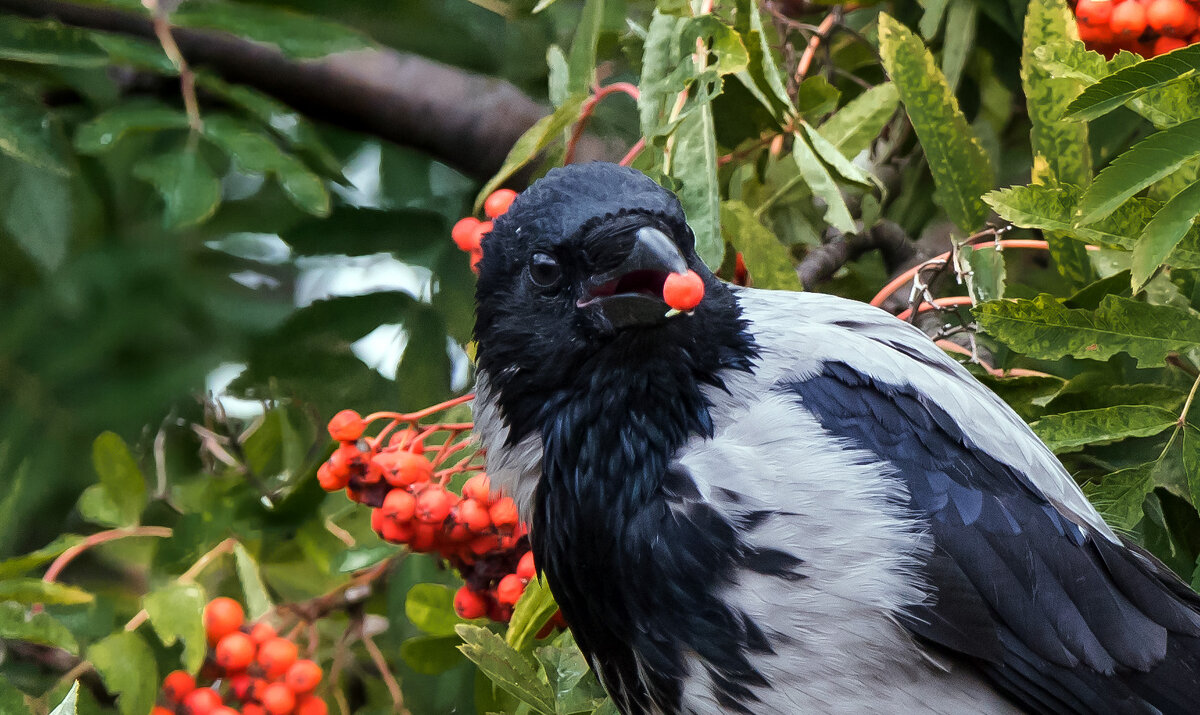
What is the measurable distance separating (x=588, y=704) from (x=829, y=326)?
0.69 m

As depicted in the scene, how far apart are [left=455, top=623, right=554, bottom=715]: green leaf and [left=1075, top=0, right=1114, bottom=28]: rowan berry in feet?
4.77

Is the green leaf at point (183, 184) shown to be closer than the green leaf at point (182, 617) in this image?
No

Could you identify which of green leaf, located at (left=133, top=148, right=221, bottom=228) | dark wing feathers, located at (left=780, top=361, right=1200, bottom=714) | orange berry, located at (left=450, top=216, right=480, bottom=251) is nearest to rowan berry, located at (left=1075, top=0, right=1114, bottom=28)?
dark wing feathers, located at (left=780, top=361, right=1200, bottom=714)

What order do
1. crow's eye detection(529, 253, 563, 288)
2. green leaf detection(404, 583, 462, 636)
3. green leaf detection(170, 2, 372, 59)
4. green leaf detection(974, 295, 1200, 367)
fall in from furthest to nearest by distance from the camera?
green leaf detection(170, 2, 372, 59) → green leaf detection(404, 583, 462, 636) → green leaf detection(974, 295, 1200, 367) → crow's eye detection(529, 253, 563, 288)

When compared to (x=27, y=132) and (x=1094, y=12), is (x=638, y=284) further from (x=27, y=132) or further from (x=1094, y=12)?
(x=27, y=132)

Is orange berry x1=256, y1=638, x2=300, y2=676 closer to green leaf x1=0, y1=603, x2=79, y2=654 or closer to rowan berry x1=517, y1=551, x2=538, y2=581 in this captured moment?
green leaf x1=0, y1=603, x2=79, y2=654

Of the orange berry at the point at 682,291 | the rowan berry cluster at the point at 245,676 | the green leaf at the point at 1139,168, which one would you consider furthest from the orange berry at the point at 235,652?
the green leaf at the point at 1139,168

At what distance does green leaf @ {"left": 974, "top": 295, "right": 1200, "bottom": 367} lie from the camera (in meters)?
1.79

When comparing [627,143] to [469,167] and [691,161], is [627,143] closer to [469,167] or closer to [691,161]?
[469,167]

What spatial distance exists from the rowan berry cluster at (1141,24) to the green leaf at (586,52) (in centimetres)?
85

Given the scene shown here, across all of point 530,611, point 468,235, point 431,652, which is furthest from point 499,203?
point 431,652

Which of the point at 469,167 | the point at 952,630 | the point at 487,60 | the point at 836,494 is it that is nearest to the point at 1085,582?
the point at 952,630

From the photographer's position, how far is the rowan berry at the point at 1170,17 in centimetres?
200

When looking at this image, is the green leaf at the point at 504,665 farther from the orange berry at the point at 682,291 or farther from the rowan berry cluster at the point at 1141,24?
the rowan berry cluster at the point at 1141,24
